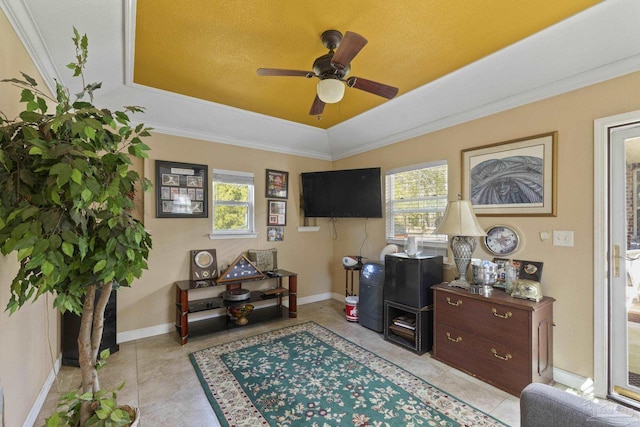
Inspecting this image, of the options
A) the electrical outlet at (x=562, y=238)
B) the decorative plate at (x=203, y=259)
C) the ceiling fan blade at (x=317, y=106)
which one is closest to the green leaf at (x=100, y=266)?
the ceiling fan blade at (x=317, y=106)

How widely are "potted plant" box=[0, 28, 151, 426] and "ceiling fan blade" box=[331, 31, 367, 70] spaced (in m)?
1.26

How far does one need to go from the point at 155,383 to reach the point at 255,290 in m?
1.80

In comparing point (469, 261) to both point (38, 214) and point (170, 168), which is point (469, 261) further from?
point (170, 168)

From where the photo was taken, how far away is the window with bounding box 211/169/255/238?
13.0ft

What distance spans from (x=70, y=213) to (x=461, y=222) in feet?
9.23

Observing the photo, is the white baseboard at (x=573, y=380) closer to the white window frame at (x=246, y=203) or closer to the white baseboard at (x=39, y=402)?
the white window frame at (x=246, y=203)

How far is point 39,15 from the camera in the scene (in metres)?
1.76

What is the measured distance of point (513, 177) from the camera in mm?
2775

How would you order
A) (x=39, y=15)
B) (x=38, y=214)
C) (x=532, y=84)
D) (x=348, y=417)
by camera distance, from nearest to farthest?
1. (x=38, y=214)
2. (x=39, y=15)
3. (x=348, y=417)
4. (x=532, y=84)

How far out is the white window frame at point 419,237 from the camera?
3.44m

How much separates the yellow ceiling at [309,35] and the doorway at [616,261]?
107cm

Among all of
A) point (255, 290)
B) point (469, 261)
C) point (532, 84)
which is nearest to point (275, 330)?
point (255, 290)

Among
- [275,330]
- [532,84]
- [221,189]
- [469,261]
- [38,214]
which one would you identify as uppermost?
[532,84]

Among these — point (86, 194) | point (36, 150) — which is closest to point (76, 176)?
point (86, 194)
